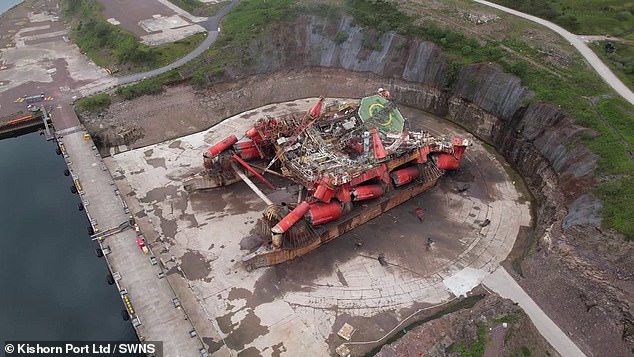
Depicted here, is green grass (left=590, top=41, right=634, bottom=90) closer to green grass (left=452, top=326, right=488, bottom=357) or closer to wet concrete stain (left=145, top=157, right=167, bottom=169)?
green grass (left=452, top=326, right=488, bottom=357)

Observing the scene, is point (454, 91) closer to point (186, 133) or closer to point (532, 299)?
point (532, 299)

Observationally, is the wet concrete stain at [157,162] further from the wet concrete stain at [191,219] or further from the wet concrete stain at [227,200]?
the wet concrete stain at [191,219]

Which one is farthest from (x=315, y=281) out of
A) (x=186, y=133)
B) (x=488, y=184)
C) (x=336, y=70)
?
(x=336, y=70)

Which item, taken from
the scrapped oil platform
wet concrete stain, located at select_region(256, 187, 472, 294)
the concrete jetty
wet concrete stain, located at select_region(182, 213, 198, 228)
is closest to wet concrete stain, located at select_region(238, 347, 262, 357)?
the concrete jetty

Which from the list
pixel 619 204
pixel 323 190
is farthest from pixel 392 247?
pixel 619 204

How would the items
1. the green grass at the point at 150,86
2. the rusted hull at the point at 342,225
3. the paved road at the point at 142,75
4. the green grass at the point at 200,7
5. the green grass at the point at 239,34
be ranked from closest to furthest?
the rusted hull at the point at 342,225, the green grass at the point at 150,86, the paved road at the point at 142,75, the green grass at the point at 239,34, the green grass at the point at 200,7

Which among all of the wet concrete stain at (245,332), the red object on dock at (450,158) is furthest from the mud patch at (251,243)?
the red object on dock at (450,158)

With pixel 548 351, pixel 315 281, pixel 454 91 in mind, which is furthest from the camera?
pixel 454 91
